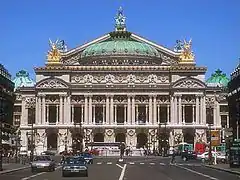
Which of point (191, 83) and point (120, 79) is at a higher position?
point (120, 79)

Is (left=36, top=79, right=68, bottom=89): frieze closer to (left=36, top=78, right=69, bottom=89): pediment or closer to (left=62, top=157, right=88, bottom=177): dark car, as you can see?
(left=36, top=78, right=69, bottom=89): pediment

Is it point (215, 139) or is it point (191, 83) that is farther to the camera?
point (191, 83)

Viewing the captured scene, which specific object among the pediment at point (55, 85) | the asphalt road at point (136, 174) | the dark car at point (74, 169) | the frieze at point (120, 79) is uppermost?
the frieze at point (120, 79)

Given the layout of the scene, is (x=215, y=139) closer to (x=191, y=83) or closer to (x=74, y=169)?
(x=74, y=169)

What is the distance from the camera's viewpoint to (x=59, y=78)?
7530 inches

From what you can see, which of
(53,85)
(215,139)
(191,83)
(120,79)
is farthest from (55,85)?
(215,139)

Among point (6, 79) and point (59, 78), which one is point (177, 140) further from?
point (6, 79)

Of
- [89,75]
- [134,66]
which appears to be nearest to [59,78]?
[89,75]

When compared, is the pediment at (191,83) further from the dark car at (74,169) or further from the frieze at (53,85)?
the dark car at (74,169)

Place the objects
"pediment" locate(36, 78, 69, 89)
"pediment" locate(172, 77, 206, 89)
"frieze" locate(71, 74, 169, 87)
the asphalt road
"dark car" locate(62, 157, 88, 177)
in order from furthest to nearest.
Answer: "frieze" locate(71, 74, 169, 87) → "pediment" locate(36, 78, 69, 89) → "pediment" locate(172, 77, 206, 89) → "dark car" locate(62, 157, 88, 177) → the asphalt road

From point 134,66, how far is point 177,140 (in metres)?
24.4

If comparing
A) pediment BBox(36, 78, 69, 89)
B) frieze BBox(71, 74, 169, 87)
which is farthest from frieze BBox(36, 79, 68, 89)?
frieze BBox(71, 74, 169, 87)

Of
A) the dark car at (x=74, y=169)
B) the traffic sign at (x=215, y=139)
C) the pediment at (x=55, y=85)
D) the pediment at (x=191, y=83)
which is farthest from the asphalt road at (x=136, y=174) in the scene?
the pediment at (x=55, y=85)

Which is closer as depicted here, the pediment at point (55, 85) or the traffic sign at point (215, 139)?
the traffic sign at point (215, 139)
